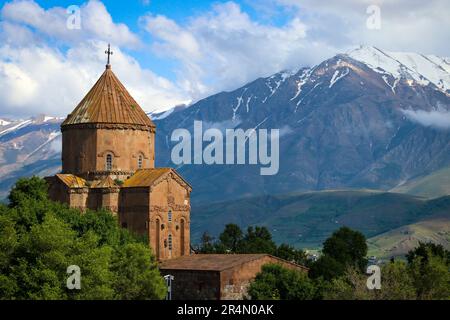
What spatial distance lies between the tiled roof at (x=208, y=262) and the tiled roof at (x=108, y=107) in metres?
16.1

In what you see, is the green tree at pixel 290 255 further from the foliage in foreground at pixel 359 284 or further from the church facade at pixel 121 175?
the foliage in foreground at pixel 359 284

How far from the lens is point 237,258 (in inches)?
→ 3314

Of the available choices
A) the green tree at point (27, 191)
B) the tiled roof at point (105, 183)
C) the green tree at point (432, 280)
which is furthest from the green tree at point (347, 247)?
the green tree at point (27, 191)

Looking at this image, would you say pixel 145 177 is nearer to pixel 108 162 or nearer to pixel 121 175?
pixel 121 175

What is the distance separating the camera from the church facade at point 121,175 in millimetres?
89688

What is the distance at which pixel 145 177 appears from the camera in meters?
90.9

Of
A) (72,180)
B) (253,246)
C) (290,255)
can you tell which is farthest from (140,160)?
(290,255)

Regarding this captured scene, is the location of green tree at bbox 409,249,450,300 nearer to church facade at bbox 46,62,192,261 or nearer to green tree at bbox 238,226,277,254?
church facade at bbox 46,62,192,261

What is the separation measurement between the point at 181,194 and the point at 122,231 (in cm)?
A: 1175
